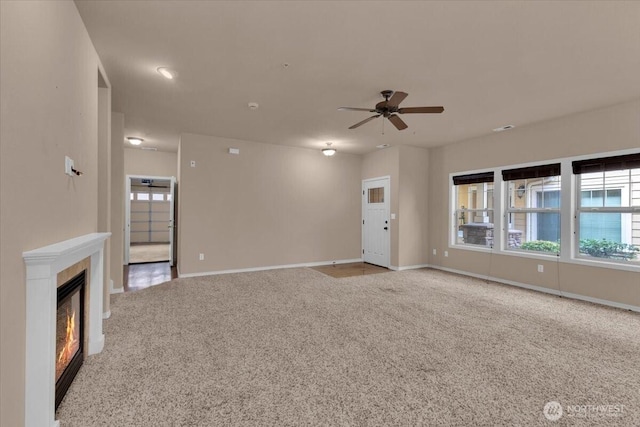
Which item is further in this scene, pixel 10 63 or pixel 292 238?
pixel 292 238

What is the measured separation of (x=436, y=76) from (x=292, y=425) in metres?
3.38

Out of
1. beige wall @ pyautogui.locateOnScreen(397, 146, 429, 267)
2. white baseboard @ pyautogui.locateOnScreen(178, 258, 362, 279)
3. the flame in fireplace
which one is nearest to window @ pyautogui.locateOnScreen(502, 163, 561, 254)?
beige wall @ pyautogui.locateOnScreen(397, 146, 429, 267)

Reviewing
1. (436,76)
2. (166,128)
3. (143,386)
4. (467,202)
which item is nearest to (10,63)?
(143,386)

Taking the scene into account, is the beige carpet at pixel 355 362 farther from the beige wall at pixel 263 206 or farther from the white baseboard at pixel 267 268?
the beige wall at pixel 263 206

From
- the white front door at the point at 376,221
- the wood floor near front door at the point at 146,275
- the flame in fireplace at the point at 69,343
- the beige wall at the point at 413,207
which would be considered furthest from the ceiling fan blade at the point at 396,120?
the wood floor near front door at the point at 146,275

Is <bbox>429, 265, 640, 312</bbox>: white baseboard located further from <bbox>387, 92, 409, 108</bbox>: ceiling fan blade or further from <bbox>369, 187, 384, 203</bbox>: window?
<bbox>387, 92, 409, 108</bbox>: ceiling fan blade

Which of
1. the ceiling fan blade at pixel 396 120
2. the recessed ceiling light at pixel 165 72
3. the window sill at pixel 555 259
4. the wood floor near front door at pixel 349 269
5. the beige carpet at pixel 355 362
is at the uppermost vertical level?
the recessed ceiling light at pixel 165 72

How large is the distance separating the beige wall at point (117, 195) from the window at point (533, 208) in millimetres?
6205

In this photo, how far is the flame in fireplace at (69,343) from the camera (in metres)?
2.03

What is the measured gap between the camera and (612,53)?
269cm

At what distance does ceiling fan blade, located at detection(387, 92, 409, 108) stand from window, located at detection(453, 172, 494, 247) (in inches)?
124

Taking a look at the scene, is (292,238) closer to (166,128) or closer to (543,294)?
(166,128)

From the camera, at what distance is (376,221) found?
22.7ft

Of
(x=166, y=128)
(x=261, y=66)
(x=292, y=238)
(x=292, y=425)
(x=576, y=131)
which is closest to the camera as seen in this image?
(x=292, y=425)
